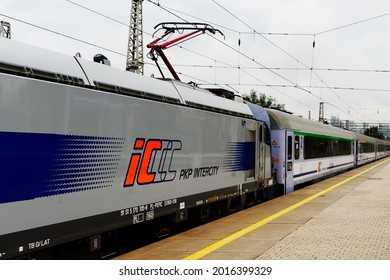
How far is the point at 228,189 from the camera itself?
1292cm

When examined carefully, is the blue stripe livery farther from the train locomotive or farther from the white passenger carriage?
the white passenger carriage

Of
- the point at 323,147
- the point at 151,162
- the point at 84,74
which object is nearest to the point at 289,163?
the point at 323,147

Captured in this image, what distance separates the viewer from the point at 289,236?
986cm

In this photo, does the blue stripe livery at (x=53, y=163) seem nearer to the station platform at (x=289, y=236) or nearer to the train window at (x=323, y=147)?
the station platform at (x=289, y=236)

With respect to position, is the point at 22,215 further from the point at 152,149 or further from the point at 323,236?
the point at 323,236

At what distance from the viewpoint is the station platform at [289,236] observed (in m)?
8.23

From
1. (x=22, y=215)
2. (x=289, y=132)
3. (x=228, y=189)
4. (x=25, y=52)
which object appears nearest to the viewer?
(x=22, y=215)

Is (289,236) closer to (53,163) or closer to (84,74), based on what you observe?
(84,74)

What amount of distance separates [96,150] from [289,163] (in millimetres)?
12837

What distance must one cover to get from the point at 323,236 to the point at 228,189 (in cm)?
355

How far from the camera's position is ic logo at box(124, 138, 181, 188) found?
324 inches

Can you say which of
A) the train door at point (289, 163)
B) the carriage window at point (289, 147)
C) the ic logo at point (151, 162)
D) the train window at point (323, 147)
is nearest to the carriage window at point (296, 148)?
the train door at point (289, 163)

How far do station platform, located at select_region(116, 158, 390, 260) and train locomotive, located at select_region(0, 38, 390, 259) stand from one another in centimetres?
62

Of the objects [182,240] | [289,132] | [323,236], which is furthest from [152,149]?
[289,132]
